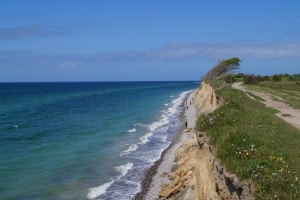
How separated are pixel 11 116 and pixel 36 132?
1928cm

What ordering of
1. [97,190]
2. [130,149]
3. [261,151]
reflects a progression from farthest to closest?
[130,149]
[97,190]
[261,151]

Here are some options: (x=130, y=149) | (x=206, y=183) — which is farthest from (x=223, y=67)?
(x=206, y=183)

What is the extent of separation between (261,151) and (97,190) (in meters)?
13.3

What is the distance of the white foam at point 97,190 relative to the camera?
22.5 meters

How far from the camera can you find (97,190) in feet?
76.9

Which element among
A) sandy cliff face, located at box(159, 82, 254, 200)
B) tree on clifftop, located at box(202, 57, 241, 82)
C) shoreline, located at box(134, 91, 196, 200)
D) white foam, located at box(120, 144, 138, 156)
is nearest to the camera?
sandy cliff face, located at box(159, 82, 254, 200)

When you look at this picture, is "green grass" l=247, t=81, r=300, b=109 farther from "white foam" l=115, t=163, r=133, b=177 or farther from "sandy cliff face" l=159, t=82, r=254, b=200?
"sandy cliff face" l=159, t=82, r=254, b=200

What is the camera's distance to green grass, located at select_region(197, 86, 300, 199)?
946 centimetres

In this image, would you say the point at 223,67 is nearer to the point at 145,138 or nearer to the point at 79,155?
the point at 145,138

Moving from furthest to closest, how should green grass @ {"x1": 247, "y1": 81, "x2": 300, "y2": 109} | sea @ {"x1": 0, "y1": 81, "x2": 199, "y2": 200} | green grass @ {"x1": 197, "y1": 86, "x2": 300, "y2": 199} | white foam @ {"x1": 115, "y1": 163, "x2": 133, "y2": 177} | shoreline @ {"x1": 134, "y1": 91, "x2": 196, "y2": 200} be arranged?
green grass @ {"x1": 247, "y1": 81, "x2": 300, "y2": 109}, white foam @ {"x1": 115, "y1": 163, "x2": 133, "y2": 177}, sea @ {"x1": 0, "y1": 81, "x2": 199, "y2": 200}, shoreline @ {"x1": 134, "y1": 91, "x2": 196, "y2": 200}, green grass @ {"x1": 197, "y1": 86, "x2": 300, "y2": 199}

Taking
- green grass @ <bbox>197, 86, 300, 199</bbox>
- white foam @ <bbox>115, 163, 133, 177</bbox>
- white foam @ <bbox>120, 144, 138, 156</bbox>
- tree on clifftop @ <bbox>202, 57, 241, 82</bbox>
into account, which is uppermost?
tree on clifftop @ <bbox>202, 57, 241, 82</bbox>

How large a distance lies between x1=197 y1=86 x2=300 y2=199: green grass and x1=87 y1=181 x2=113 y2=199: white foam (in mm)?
7998

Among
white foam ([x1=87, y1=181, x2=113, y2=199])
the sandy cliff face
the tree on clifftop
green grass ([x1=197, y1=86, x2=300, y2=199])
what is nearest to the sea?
white foam ([x1=87, y1=181, x2=113, y2=199])

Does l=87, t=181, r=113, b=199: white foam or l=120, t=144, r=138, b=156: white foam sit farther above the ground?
l=120, t=144, r=138, b=156: white foam
